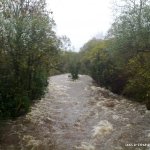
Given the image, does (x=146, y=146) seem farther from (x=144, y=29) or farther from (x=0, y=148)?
(x=144, y=29)

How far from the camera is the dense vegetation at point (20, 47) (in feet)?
55.3

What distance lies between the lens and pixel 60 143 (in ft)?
46.2

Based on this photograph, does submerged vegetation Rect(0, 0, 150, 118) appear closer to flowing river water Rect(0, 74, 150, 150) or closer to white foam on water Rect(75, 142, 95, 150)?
flowing river water Rect(0, 74, 150, 150)

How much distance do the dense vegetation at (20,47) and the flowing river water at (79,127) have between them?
44.7 inches

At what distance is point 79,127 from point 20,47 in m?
5.35

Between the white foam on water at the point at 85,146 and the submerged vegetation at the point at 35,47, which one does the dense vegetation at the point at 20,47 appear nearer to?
the submerged vegetation at the point at 35,47

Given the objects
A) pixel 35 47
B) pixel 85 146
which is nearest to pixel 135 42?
pixel 35 47

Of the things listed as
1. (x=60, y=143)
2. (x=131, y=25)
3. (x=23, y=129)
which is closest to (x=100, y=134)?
(x=60, y=143)

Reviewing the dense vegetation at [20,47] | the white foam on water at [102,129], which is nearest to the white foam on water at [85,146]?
the white foam on water at [102,129]

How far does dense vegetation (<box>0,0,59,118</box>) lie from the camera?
1684cm

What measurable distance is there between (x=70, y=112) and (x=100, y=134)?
16.2 feet

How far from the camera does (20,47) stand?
17203 mm

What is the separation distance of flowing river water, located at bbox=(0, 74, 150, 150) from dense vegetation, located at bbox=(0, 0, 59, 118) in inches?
44.7

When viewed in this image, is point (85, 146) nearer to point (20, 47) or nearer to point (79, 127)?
point (79, 127)
